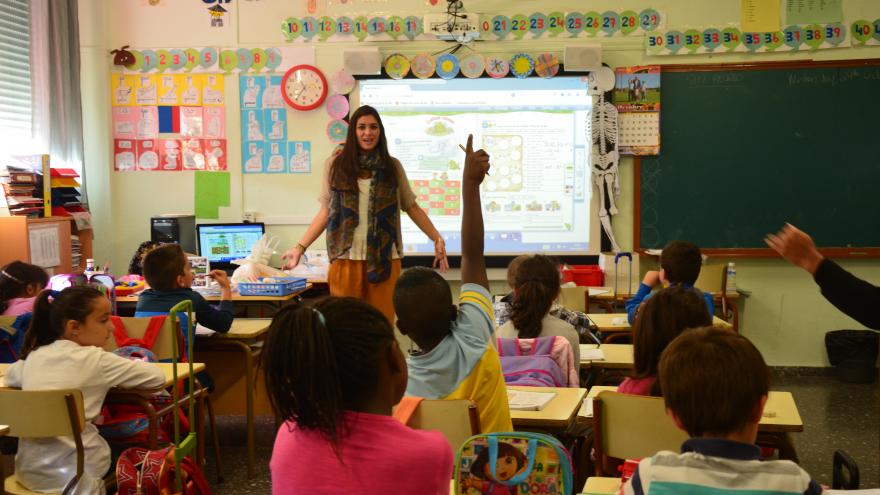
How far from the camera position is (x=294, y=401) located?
1.35 meters

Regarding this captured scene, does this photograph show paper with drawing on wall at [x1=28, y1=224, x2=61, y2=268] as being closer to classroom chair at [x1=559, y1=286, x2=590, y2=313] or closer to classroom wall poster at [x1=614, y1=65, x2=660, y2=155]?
classroom chair at [x1=559, y1=286, x2=590, y2=313]

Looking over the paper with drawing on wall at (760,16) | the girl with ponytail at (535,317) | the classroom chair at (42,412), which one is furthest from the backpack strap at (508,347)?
the paper with drawing on wall at (760,16)

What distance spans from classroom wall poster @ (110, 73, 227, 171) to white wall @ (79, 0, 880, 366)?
7cm

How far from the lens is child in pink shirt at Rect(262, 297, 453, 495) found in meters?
1.33

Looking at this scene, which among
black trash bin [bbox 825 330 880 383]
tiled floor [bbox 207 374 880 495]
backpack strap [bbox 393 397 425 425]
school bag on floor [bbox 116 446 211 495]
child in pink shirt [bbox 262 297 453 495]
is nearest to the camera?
child in pink shirt [bbox 262 297 453 495]

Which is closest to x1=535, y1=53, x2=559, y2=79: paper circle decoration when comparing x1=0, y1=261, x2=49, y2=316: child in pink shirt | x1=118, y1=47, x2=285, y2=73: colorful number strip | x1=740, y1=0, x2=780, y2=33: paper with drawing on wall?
x1=740, y1=0, x2=780, y2=33: paper with drawing on wall

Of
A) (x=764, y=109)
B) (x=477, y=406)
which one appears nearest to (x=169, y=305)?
(x=477, y=406)

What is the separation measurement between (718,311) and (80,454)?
4538mm

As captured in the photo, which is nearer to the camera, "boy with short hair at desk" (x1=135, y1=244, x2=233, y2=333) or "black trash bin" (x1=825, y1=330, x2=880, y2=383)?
"boy with short hair at desk" (x1=135, y1=244, x2=233, y2=333)

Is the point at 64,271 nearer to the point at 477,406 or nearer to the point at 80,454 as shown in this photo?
the point at 80,454

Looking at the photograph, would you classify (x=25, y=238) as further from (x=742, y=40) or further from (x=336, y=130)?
(x=742, y=40)

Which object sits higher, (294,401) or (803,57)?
(803,57)

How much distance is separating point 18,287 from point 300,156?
8.60 ft

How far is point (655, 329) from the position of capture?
2.46m
